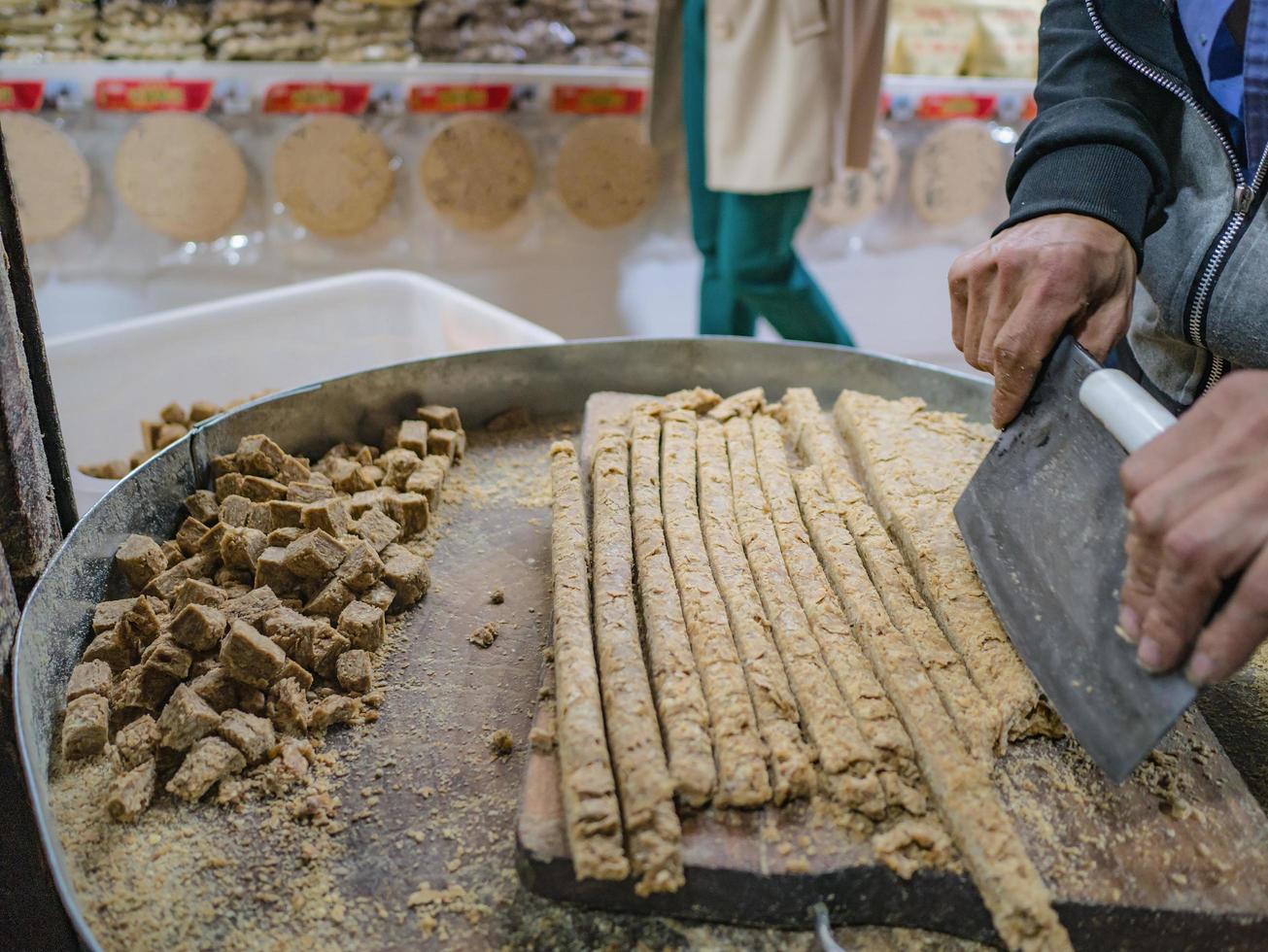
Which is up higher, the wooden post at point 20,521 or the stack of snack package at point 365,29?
the stack of snack package at point 365,29

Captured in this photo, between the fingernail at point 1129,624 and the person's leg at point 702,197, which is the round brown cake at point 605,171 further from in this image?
the fingernail at point 1129,624

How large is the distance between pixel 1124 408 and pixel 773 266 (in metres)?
2.34

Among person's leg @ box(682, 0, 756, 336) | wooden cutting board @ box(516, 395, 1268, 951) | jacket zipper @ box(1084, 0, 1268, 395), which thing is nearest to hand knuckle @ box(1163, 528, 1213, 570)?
wooden cutting board @ box(516, 395, 1268, 951)

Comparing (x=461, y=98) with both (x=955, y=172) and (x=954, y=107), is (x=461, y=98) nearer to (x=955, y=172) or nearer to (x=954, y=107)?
(x=954, y=107)

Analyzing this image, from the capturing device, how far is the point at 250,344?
2.85 m

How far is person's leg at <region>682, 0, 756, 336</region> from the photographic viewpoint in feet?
10.6

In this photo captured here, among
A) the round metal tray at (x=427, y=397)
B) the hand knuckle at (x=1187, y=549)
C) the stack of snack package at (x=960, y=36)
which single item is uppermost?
Result: the stack of snack package at (x=960, y=36)

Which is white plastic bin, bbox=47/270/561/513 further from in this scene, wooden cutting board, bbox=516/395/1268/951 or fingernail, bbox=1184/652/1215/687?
fingernail, bbox=1184/652/1215/687

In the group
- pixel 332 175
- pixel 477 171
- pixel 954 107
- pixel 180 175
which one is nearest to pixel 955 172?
pixel 954 107

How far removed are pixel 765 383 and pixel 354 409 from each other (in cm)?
89

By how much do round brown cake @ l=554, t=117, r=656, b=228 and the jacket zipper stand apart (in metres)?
2.44

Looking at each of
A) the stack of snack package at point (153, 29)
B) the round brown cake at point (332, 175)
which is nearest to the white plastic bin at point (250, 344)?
the round brown cake at point (332, 175)

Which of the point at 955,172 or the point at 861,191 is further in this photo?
the point at 955,172

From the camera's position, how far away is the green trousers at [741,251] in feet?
10.5
